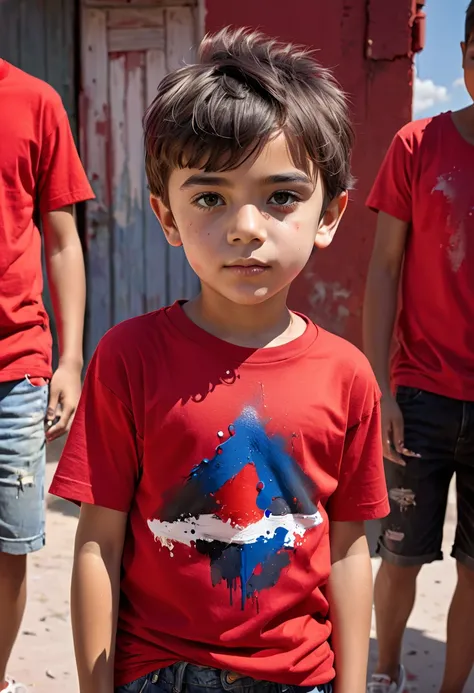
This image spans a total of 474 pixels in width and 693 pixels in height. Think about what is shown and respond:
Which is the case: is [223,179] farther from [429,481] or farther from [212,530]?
[429,481]

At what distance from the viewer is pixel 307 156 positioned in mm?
1538

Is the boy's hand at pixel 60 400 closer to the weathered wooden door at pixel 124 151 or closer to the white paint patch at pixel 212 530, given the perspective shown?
the white paint patch at pixel 212 530

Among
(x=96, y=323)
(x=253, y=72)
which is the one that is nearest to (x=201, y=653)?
(x=253, y=72)

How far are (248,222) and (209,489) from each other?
44 centimetres

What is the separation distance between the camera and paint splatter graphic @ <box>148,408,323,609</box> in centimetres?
147

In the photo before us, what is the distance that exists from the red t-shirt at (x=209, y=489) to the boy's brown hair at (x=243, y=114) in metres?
0.30

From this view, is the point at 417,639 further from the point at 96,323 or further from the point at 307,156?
the point at 96,323

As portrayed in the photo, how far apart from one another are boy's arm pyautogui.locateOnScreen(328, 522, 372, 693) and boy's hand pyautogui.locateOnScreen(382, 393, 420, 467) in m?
1.03

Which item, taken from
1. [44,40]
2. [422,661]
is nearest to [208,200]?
[422,661]

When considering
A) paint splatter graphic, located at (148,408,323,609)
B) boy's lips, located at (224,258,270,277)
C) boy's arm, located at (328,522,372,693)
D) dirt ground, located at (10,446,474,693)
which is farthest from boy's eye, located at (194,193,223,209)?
dirt ground, located at (10,446,474,693)

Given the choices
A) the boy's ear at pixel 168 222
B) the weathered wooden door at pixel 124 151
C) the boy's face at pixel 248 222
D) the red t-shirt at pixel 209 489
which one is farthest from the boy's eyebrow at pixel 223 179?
the weathered wooden door at pixel 124 151

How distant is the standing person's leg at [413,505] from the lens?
8.59 feet

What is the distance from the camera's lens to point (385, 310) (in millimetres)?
2818

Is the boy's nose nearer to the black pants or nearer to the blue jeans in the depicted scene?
the blue jeans
